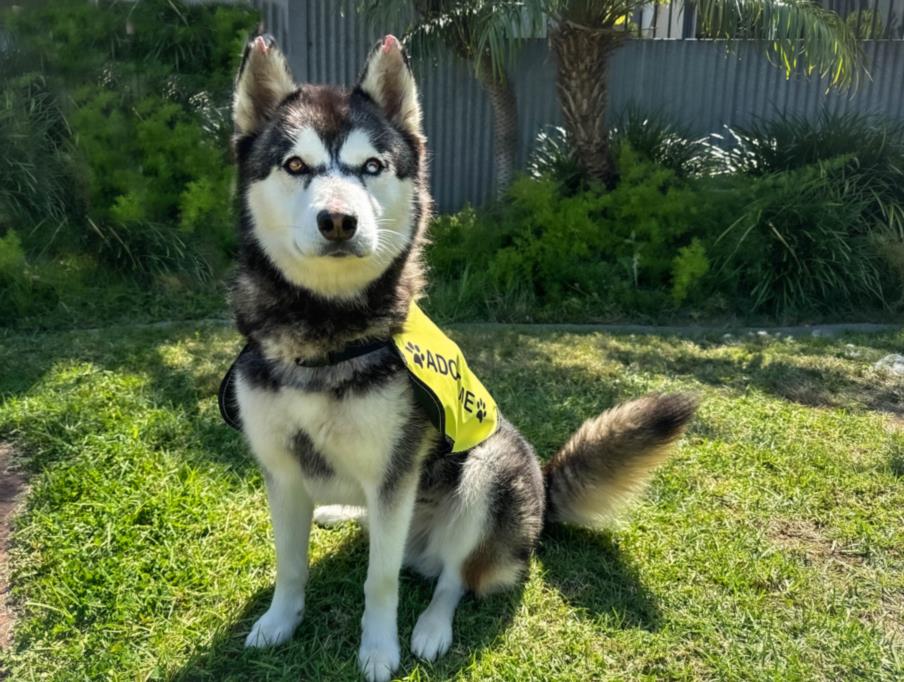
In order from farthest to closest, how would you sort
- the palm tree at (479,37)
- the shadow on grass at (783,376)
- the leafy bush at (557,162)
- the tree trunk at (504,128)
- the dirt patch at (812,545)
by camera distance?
1. the tree trunk at (504,128)
2. the leafy bush at (557,162)
3. the palm tree at (479,37)
4. the shadow on grass at (783,376)
5. the dirt patch at (812,545)

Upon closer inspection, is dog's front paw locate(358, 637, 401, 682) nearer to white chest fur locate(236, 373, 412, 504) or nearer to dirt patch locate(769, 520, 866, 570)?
white chest fur locate(236, 373, 412, 504)

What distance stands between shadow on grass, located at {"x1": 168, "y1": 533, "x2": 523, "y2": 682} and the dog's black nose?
1.50 metres

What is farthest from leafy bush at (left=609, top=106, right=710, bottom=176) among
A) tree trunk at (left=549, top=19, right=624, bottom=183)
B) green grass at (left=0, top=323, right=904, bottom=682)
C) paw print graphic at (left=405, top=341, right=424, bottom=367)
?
→ paw print graphic at (left=405, top=341, right=424, bottom=367)

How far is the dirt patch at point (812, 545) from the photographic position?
124 inches

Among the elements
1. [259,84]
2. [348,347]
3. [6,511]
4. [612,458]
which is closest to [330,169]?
[259,84]

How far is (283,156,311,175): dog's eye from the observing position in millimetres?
2287

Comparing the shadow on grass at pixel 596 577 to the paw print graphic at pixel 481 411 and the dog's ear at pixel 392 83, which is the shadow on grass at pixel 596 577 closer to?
the paw print graphic at pixel 481 411

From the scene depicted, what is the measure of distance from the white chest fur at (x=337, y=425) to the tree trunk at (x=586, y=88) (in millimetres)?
5844

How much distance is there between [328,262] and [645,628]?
1.81m

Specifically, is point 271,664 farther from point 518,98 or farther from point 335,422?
point 518,98

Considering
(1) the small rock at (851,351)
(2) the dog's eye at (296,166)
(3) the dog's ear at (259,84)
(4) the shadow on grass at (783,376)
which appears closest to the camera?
(2) the dog's eye at (296,166)

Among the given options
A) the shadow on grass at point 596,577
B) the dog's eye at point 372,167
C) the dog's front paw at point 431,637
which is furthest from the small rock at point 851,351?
the dog's eye at point 372,167

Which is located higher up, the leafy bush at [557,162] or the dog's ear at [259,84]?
the dog's ear at [259,84]

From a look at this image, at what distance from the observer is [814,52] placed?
6.91 metres
